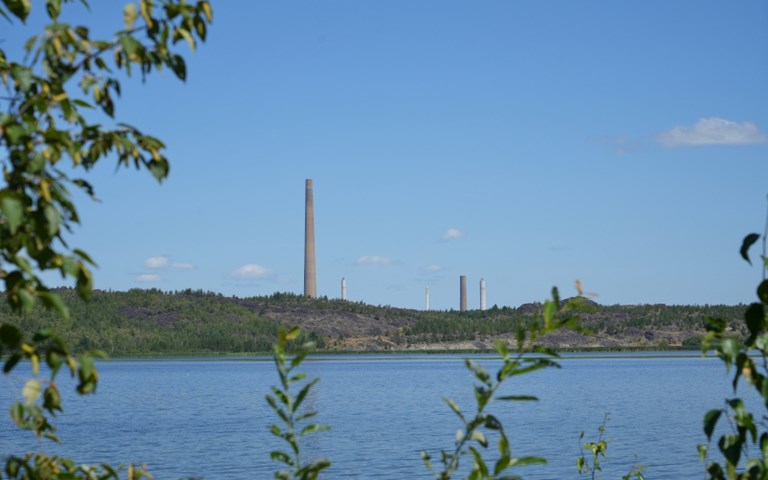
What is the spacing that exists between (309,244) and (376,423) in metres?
93.6

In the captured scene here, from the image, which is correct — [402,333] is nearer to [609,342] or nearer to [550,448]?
[609,342]

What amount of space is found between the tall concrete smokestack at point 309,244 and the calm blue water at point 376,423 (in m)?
47.7

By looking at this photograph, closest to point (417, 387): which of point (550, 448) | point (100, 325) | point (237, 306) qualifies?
point (550, 448)

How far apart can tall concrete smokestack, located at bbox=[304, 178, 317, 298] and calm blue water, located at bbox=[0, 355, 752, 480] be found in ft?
157

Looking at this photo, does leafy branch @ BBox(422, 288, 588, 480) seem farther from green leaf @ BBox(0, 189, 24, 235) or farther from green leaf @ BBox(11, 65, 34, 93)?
green leaf @ BBox(11, 65, 34, 93)

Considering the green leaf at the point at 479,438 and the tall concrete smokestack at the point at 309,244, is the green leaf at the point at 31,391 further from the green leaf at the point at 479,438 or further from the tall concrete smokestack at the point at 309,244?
the tall concrete smokestack at the point at 309,244

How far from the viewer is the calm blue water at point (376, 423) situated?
3591cm

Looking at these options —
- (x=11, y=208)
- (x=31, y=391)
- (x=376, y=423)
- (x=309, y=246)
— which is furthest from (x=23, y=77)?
(x=309, y=246)

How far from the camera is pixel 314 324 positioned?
149 m

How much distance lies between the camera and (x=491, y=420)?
14.8 ft

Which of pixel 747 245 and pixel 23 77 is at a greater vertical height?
pixel 23 77

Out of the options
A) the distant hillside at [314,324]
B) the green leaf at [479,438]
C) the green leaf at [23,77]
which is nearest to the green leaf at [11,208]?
the green leaf at [23,77]

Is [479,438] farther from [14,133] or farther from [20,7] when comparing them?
[20,7]

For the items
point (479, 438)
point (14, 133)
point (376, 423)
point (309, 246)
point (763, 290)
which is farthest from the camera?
point (309, 246)
